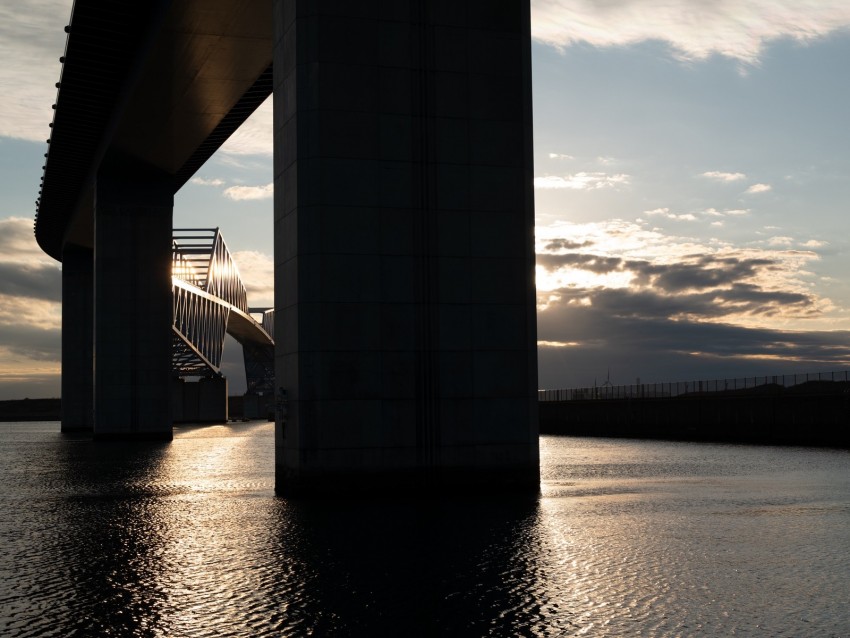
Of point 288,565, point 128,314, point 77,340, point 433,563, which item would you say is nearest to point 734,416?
point 128,314

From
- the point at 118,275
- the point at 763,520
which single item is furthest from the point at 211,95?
the point at 763,520

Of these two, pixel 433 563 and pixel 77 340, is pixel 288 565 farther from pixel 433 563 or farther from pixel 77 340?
pixel 77 340

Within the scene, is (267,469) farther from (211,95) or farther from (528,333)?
(211,95)

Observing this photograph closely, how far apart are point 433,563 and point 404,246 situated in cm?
1439

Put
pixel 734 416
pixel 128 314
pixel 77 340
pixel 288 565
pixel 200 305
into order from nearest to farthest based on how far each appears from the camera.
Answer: pixel 288 565, pixel 128 314, pixel 734 416, pixel 77 340, pixel 200 305

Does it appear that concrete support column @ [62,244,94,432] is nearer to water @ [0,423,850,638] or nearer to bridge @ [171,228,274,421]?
bridge @ [171,228,274,421]

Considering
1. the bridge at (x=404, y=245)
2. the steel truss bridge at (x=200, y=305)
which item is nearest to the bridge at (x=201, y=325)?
the steel truss bridge at (x=200, y=305)

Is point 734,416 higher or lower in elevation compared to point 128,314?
lower

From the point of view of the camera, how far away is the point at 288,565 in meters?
17.8

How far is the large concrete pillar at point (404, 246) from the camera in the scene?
2998cm

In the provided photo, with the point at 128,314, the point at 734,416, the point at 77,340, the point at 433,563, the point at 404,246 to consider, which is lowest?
the point at 433,563

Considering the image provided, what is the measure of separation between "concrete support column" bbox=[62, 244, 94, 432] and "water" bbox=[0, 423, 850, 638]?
78.2 meters

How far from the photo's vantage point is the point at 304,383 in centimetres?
Result: 2989

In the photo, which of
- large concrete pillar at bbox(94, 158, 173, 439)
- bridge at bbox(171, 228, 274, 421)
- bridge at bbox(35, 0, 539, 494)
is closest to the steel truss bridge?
bridge at bbox(171, 228, 274, 421)
